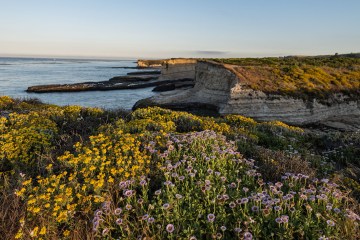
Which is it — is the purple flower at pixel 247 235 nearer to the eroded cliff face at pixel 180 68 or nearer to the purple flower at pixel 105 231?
the purple flower at pixel 105 231

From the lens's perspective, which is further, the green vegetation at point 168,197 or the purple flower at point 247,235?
the green vegetation at point 168,197

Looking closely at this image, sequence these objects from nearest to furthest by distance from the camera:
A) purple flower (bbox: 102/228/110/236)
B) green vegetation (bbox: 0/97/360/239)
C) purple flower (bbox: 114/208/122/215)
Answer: purple flower (bbox: 102/228/110/236) < green vegetation (bbox: 0/97/360/239) < purple flower (bbox: 114/208/122/215)

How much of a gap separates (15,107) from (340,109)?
29.7m

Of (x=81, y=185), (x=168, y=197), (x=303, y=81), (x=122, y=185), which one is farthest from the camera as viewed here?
(x=303, y=81)

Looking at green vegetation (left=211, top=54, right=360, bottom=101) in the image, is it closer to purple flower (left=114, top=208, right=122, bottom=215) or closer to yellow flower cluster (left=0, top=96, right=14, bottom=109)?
yellow flower cluster (left=0, top=96, right=14, bottom=109)

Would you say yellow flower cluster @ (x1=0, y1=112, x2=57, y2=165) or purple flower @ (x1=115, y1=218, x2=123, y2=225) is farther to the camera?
yellow flower cluster @ (x1=0, y1=112, x2=57, y2=165)

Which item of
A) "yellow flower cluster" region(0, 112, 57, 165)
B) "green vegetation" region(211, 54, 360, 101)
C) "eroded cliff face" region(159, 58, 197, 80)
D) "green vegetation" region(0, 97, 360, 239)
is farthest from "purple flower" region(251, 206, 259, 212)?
"eroded cliff face" region(159, 58, 197, 80)

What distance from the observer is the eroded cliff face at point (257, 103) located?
28562 millimetres

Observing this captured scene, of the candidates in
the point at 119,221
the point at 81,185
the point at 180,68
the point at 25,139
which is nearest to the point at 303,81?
the point at 25,139

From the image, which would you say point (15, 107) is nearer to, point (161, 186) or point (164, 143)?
point (164, 143)

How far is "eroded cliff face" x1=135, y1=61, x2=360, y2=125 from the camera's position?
28562mm

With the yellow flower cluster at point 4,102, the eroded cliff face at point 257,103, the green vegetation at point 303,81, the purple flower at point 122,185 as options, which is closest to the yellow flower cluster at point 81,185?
the purple flower at point 122,185

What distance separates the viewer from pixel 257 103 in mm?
28594

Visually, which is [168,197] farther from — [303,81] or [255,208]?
[303,81]
